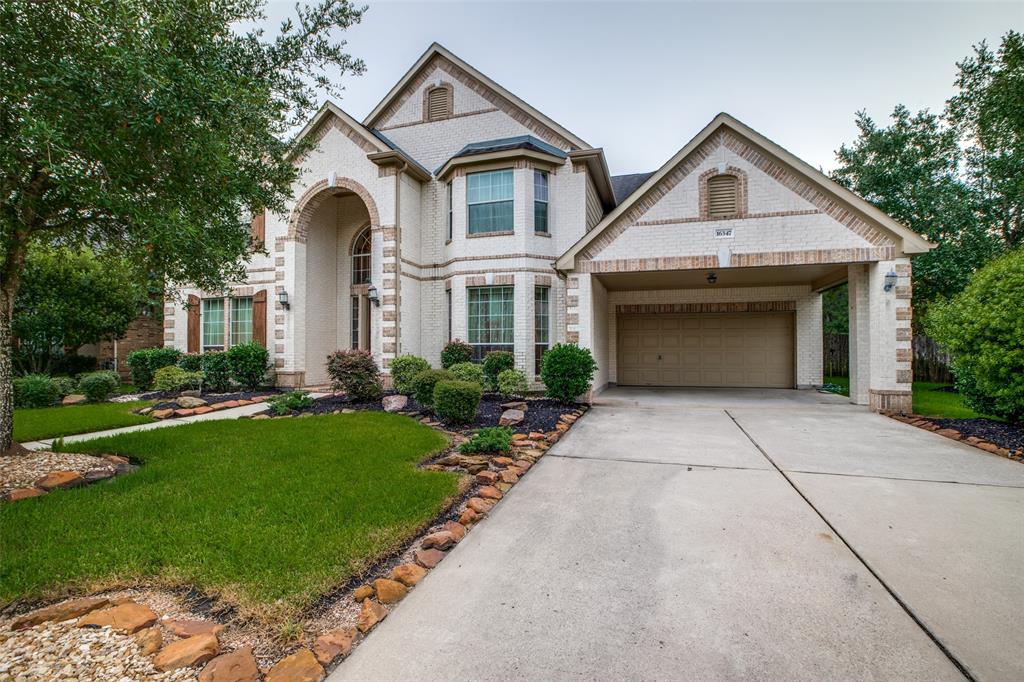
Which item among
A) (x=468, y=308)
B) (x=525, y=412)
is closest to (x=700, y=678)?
(x=525, y=412)

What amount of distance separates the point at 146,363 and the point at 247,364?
3.20 metres

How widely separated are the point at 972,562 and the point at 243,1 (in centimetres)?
891

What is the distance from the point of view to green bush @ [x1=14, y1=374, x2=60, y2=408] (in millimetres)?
9033

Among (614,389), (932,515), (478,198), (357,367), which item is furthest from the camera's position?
(614,389)

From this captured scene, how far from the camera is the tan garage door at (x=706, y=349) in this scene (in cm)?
1323

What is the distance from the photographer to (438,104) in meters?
13.5

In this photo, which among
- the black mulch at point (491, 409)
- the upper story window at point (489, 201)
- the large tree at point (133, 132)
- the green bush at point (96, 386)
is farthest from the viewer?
the upper story window at point (489, 201)

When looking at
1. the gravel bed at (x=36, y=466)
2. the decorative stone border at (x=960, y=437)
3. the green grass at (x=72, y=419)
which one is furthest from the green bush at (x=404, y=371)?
the decorative stone border at (x=960, y=437)

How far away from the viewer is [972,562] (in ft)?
9.66

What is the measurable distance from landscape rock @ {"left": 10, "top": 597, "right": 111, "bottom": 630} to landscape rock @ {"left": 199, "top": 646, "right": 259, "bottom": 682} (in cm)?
100

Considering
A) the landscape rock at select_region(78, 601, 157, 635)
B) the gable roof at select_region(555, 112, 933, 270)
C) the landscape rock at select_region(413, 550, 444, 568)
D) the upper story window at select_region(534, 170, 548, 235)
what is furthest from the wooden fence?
the landscape rock at select_region(78, 601, 157, 635)

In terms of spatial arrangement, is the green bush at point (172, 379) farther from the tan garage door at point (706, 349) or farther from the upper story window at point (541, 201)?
the tan garage door at point (706, 349)

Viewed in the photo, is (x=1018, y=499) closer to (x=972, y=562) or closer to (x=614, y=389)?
(x=972, y=562)

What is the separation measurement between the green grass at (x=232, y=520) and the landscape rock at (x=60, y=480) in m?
0.29
